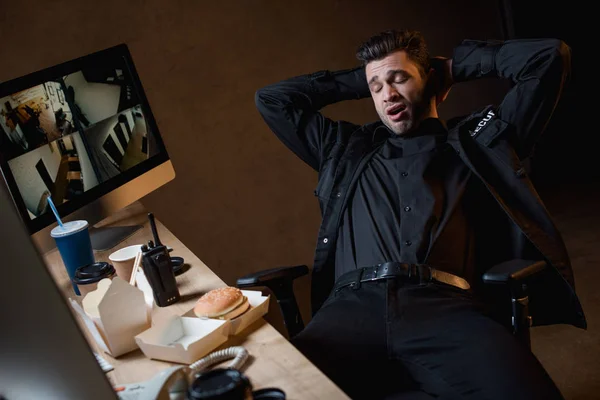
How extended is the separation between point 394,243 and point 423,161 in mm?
303

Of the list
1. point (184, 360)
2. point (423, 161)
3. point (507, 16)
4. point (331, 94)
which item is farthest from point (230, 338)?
point (507, 16)

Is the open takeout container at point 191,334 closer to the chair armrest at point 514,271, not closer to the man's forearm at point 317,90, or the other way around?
the chair armrest at point 514,271

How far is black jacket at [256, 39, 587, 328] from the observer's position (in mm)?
2162

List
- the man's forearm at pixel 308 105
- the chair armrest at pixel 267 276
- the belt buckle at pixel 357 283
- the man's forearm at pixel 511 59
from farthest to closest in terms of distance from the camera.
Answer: the man's forearm at pixel 308 105 → the man's forearm at pixel 511 59 → the belt buckle at pixel 357 283 → the chair armrest at pixel 267 276

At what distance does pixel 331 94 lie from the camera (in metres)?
2.74

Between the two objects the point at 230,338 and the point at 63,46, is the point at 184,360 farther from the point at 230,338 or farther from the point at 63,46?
the point at 63,46

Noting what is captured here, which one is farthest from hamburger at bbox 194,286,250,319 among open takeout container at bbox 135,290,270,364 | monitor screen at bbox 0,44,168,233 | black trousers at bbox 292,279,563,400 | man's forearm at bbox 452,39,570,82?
man's forearm at bbox 452,39,570,82

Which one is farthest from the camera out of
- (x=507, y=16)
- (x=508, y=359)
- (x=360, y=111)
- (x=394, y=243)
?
(x=507, y=16)

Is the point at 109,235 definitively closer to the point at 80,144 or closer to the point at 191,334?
the point at 80,144

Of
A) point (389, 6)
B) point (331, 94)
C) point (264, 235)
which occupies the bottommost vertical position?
point (264, 235)

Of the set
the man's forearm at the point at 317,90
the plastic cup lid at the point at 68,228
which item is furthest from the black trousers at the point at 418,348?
the man's forearm at the point at 317,90

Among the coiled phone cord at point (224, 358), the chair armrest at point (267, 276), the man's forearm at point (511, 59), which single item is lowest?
the chair armrest at point (267, 276)

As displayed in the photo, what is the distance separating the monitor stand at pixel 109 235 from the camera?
246 centimetres

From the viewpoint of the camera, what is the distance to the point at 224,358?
156 cm
